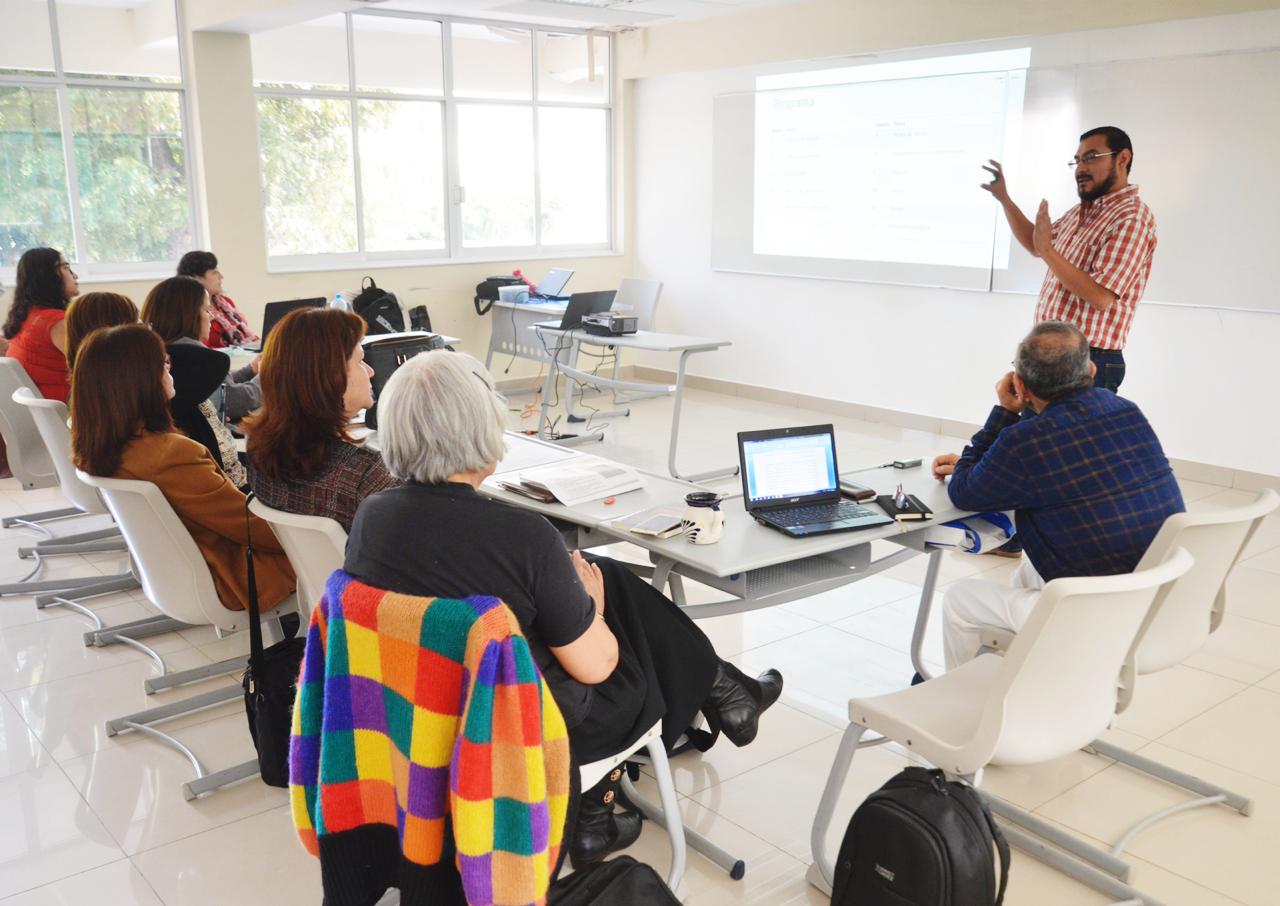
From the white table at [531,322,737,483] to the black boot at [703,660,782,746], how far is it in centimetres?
317

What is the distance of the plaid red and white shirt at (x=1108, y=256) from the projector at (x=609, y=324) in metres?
2.58

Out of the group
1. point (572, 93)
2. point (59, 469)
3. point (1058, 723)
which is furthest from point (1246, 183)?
point (59, 469)

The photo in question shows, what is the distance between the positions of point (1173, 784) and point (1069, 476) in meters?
0.99

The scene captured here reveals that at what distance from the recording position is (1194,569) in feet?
7.82

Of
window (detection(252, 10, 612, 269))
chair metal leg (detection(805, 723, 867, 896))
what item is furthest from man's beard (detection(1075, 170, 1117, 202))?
window (detection(252, 10, 612, 269))

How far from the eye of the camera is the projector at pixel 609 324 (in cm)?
615

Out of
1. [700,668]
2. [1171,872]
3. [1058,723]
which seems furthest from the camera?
[1171,872]

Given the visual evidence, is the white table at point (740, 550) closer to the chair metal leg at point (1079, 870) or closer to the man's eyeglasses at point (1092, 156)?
the chair metal leg at point (1079, 870)

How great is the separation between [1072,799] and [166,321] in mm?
3409

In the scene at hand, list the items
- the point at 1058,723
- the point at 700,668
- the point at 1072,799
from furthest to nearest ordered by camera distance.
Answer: the point at 1072,799, the point at 700,668, the point at 1058,723

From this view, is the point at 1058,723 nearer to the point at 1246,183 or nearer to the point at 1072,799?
the point at 1072,799

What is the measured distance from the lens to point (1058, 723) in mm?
2121

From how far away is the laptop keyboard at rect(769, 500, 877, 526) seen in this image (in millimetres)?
2658

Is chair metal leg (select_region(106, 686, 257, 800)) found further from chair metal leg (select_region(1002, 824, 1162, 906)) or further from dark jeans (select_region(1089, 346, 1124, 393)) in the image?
dark jeans (select_region(1089, 346, 1124, 393))
